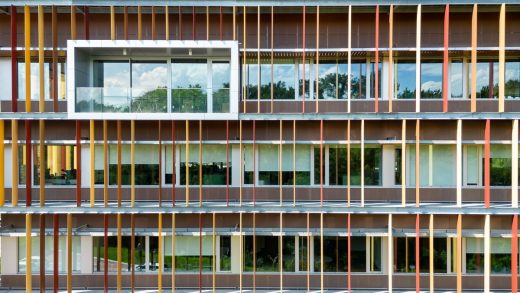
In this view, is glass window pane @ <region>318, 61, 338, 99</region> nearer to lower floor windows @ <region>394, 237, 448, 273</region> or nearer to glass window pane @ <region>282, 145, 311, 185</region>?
glass window pane @ <region>282, 145, 311, 185</region>

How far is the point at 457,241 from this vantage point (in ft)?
Answer: 53.7

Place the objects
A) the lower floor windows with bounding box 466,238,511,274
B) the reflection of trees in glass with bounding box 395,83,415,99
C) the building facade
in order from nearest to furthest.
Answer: the building facade → the lower floor windows with bounding box 466,238,511,274 → the reflection of trees in glass with bounding box 395,83,415,99

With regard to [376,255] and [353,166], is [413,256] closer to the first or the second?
[376,255]

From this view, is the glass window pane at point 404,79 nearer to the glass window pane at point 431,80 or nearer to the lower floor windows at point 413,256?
the glass window pane at point 431,80

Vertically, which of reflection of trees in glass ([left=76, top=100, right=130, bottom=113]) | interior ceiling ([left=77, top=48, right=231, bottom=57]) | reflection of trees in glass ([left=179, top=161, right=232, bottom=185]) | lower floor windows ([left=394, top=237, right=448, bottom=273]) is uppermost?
interior ceiling ([left=77, top=48, right=231, bottom=57])

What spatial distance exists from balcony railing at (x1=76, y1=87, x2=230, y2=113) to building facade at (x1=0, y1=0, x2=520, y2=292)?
1.07m

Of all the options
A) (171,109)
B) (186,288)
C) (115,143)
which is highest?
(171,109)

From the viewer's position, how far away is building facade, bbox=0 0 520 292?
1691 centimetres

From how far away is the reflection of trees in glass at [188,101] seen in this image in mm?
15969

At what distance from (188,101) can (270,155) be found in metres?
4.15

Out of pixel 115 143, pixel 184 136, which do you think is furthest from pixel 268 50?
pixel 115 143

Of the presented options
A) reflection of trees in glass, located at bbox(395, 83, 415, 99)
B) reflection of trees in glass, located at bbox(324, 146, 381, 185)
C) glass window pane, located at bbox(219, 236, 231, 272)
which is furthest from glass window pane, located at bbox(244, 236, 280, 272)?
reflection of trees in glass, located at bbox(395, 83, 415, 99)

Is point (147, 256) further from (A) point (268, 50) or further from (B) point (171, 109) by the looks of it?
(A) point (268, 50)

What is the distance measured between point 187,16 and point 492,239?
15.1 m
